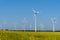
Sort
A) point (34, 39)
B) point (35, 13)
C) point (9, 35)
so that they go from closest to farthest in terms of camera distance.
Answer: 1. point (34, 39)
2. point (9, 35)
3. point (35, 13)

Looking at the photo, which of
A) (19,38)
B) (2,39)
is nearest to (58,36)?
(19,38)

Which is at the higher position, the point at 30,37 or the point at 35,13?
the point at 35,13

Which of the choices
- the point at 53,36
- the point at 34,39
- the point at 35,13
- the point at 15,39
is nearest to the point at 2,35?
the point at 15,39

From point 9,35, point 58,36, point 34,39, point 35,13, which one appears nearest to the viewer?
point 34,39

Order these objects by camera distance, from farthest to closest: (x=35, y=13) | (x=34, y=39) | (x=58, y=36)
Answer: (x=35, y=13), (x=58, y=36), (x=34, y=39)

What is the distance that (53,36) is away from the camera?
19250 millimetres

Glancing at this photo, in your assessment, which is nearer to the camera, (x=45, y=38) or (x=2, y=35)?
(x=45, y=38)

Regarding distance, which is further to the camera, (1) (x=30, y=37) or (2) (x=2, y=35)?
(2) (x=2, y=35)

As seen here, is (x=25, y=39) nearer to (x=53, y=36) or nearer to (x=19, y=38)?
(x=19, y=38)

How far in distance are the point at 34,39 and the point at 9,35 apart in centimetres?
272

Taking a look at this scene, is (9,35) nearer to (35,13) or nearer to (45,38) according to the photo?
(45,38)

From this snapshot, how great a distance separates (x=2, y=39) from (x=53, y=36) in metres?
4.62

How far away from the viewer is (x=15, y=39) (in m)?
17.8

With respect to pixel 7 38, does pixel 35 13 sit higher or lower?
higher
